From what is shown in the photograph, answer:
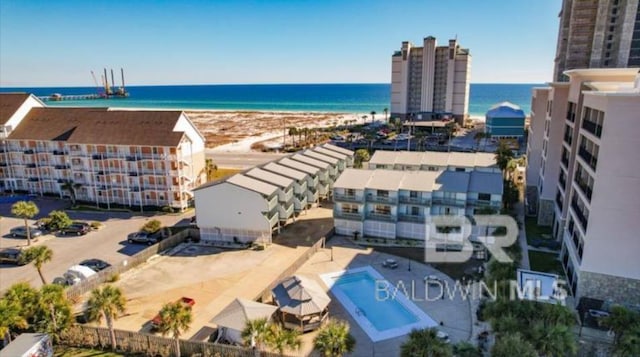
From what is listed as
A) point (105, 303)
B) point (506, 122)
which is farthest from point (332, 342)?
point (506, 122)

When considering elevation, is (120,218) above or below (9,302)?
below

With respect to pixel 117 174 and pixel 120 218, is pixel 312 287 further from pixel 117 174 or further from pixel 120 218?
pixel 117 174

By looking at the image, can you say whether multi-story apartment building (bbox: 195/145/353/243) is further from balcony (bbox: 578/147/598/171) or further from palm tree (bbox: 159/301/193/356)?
balcony (bbox: 578/147/598/171)

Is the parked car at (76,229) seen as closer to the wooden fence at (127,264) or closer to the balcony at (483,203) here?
the wooden fence at (127,264)

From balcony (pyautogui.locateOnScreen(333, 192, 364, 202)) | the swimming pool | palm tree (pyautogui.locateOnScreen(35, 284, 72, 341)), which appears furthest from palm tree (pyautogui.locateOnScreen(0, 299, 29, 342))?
balcony (pyautogui.locateOnScreen(333, 192, 364, 202))

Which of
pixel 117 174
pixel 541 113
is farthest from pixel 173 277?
pixel 541 113

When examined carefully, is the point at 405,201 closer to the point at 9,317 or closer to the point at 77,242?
the point at 9,317

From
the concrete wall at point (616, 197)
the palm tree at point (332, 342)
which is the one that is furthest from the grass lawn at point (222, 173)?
the concrete wall at point (616, 197)
